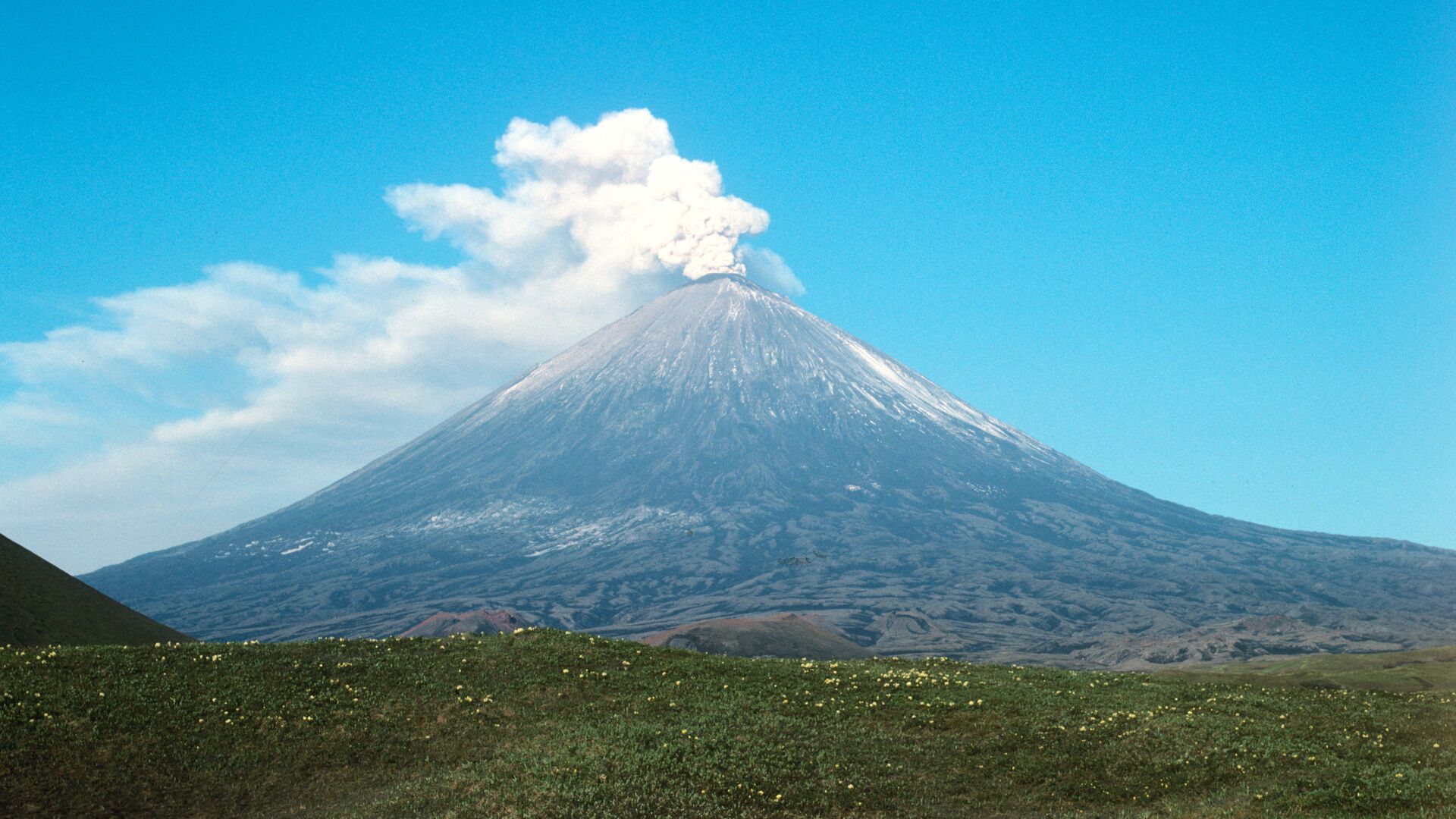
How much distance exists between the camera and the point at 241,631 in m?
174

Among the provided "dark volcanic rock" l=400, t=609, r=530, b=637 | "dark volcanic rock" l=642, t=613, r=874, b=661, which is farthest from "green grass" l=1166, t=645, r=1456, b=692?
"dark volcanic rock" l=400, t=609, r=530, b=637

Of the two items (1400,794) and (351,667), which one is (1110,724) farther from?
(351,667)

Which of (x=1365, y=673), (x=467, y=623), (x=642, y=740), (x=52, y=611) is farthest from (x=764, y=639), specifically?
(x=642, y=740)

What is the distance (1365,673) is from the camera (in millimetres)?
54375

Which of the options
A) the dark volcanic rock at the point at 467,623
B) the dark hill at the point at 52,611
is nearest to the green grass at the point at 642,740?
the dark hill at the point at 52,611

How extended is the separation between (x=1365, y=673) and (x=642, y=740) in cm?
4726

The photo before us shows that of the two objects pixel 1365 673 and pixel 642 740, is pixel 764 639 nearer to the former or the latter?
pixel 1365 673

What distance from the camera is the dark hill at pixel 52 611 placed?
34.2 m

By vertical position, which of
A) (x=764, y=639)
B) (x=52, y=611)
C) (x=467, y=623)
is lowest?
(x=764, y=639)

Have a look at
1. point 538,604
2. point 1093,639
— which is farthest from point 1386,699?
point 538,604

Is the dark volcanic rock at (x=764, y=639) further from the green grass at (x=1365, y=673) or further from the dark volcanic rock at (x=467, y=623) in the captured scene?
the green grass at (x=1365, y=673)

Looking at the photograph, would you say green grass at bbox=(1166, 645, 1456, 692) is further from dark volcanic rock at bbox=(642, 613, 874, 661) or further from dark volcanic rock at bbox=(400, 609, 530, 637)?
dark volcanic rock at bbox=(400, 609, 530, 637)

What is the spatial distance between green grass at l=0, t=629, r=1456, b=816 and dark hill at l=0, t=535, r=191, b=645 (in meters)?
9.55

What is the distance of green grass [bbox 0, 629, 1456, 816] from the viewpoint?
21.1 m
